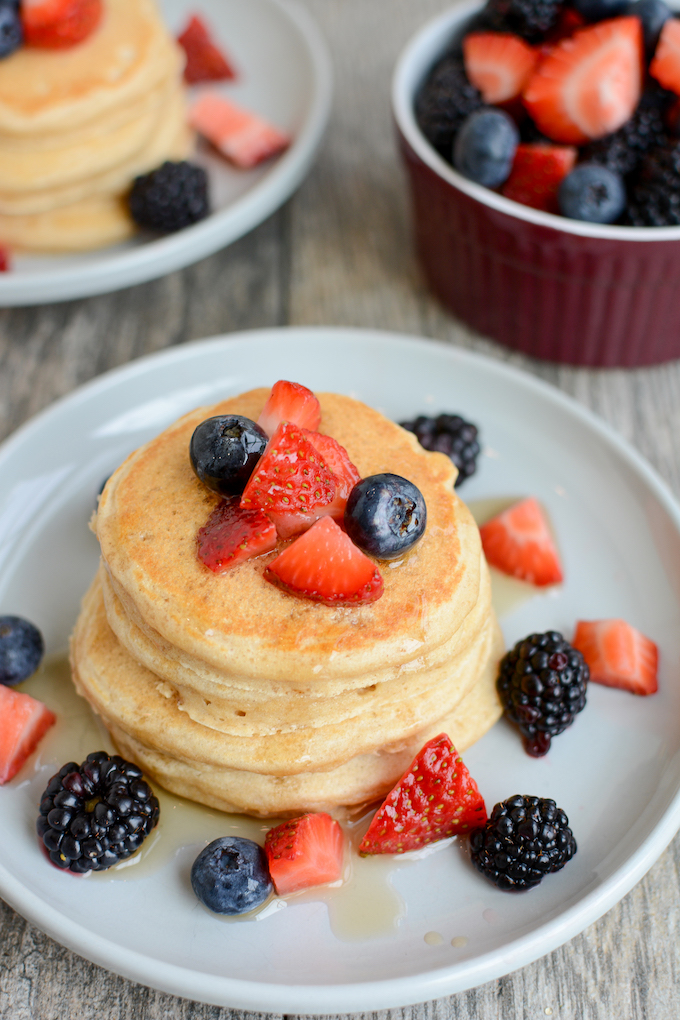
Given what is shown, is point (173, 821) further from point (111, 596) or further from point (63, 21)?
point (63, 21)

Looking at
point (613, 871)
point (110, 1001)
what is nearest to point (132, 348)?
point (110, 1001)

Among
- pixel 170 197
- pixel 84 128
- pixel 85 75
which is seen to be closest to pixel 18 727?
pixel 170 197

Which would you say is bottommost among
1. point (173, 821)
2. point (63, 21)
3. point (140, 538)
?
point (173, 821)

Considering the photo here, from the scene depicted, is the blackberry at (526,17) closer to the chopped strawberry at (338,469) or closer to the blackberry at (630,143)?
the blackberry at (630,143)

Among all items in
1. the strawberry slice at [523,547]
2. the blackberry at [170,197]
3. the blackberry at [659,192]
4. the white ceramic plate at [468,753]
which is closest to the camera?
the white ceramic plate at [468,753]

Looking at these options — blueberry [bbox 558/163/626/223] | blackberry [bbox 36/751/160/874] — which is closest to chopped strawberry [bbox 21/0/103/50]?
blueberry [bbox 558/163/626/223]

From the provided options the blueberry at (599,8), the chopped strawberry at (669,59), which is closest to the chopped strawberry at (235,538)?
the chopped strawberry at (669,59)
